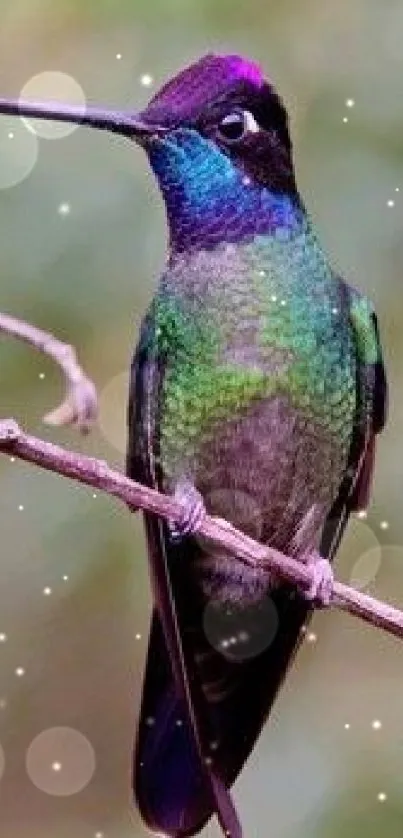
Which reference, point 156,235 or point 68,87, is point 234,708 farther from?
point 156,235

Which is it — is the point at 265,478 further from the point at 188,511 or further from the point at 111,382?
the point at 111,382

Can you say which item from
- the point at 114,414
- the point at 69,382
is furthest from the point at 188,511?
the point at 114,414

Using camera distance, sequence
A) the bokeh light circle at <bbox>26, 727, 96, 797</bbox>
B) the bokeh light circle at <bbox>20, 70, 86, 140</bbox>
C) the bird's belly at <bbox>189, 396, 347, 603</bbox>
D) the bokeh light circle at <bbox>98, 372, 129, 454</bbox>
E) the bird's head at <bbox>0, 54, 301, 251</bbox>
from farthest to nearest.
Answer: the bokeh light circle at <bbox>26, 727, 96, 797</bbox> → the bokeh light circle at <bbox>98, 372, 129, 454</bbox> → the bokeh light circle at <bbox>20, 70, 86, 140</bbox> → the bird's belly at <bbox>189, 396, 347, 603</bbox> → the bird's head at <bbox>0, 54, 301, 251</bbox>

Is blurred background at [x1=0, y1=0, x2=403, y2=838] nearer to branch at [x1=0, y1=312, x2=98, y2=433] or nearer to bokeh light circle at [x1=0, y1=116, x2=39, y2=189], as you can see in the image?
bokeh light circle at [x1=0, y1=116, x2=39, y2=189]

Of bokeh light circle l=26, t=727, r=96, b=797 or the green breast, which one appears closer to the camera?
the green breast

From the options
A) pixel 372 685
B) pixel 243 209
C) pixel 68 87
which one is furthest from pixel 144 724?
pixel 372 685

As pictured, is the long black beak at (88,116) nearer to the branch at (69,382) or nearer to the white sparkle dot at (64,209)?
the branch at (69,382)

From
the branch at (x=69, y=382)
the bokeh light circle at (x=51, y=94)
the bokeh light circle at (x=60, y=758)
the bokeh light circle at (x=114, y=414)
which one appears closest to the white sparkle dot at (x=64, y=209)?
the bokeh light circle at (x=51, y=94)

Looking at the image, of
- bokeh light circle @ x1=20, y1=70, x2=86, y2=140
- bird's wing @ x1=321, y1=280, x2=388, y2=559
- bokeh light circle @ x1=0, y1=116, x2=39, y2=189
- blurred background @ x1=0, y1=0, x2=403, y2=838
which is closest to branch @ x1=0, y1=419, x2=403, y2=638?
bird's wing @ x1=321, y1=280, x2=388, y2=559
